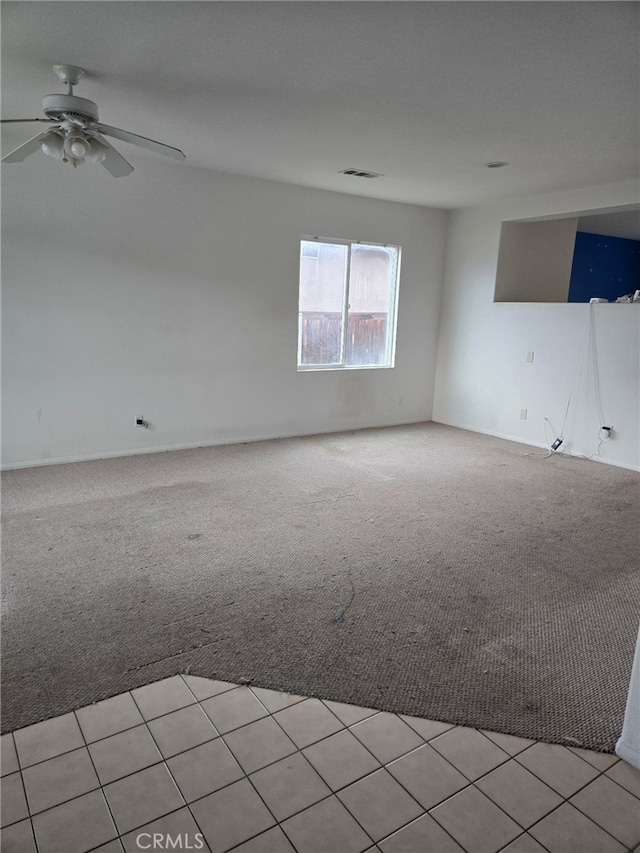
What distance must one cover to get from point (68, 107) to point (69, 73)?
0.21 metres

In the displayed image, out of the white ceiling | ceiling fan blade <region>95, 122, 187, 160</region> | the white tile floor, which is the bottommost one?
the white tile floor

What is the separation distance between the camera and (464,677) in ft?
7.03

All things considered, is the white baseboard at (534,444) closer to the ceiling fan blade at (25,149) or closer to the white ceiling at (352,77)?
the white ceiling at (352,77)

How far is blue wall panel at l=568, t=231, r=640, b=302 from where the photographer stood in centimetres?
757

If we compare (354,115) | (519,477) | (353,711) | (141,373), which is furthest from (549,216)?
(353,711)

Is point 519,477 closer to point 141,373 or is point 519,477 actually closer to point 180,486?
point 180,486

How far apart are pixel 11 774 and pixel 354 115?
342 centimetres

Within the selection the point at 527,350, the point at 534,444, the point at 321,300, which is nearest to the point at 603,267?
the point at 527,350

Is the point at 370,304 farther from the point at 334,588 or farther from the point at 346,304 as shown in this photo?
the point at 334,588

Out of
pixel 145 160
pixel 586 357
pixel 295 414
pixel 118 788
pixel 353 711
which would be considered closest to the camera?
pixel 118 788

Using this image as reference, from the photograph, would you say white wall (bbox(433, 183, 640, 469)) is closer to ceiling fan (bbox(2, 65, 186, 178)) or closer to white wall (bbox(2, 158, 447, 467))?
white wall (bbox(2, 158, 447, 467))

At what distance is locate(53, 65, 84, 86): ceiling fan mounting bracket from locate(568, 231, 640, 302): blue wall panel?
6.52 m

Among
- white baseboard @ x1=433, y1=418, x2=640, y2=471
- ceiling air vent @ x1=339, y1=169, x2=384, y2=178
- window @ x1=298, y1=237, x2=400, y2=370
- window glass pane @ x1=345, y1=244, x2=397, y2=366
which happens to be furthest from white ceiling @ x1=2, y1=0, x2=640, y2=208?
white baseboard @ x1=433, y1=418, x2=640, y2=471

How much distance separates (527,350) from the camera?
5723 mm
